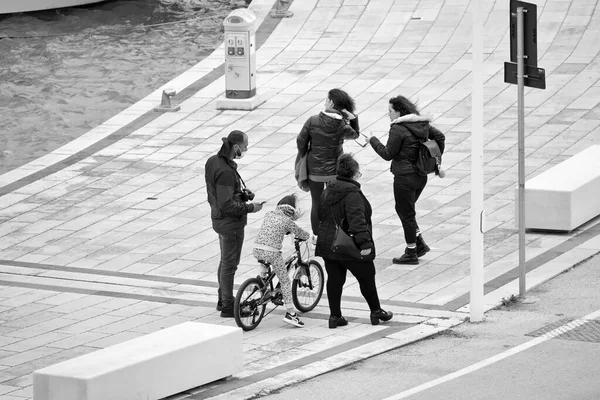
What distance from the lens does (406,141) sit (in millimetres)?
13141

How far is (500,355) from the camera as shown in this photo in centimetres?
1034

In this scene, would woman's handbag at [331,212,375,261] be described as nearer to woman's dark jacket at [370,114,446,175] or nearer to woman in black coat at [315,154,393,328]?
woman in black coat at [315,154,393,328]

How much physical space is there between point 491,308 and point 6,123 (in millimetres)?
10555

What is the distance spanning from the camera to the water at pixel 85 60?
19.7 metres

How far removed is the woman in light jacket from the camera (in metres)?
13.3

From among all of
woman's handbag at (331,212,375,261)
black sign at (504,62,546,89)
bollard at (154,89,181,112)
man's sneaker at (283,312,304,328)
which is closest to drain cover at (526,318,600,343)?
woman's handbag at (331,212,375,261)

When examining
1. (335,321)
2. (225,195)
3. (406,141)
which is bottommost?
(335,321)

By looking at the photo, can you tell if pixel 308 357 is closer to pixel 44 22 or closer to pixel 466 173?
pixel 466 173

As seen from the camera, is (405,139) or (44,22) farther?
(44,22)

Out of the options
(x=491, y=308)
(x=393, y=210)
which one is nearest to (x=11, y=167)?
(x=393, y=210)

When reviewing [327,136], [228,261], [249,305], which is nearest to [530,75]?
[327,136]

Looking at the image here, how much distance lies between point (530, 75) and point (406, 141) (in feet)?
5.48

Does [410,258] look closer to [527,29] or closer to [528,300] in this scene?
[528,300]

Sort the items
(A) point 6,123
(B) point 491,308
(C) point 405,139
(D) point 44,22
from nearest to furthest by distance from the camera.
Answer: (B) point 491,308 → (C) point 405,139 → (A) point 6,123 → (D) point 44,22
